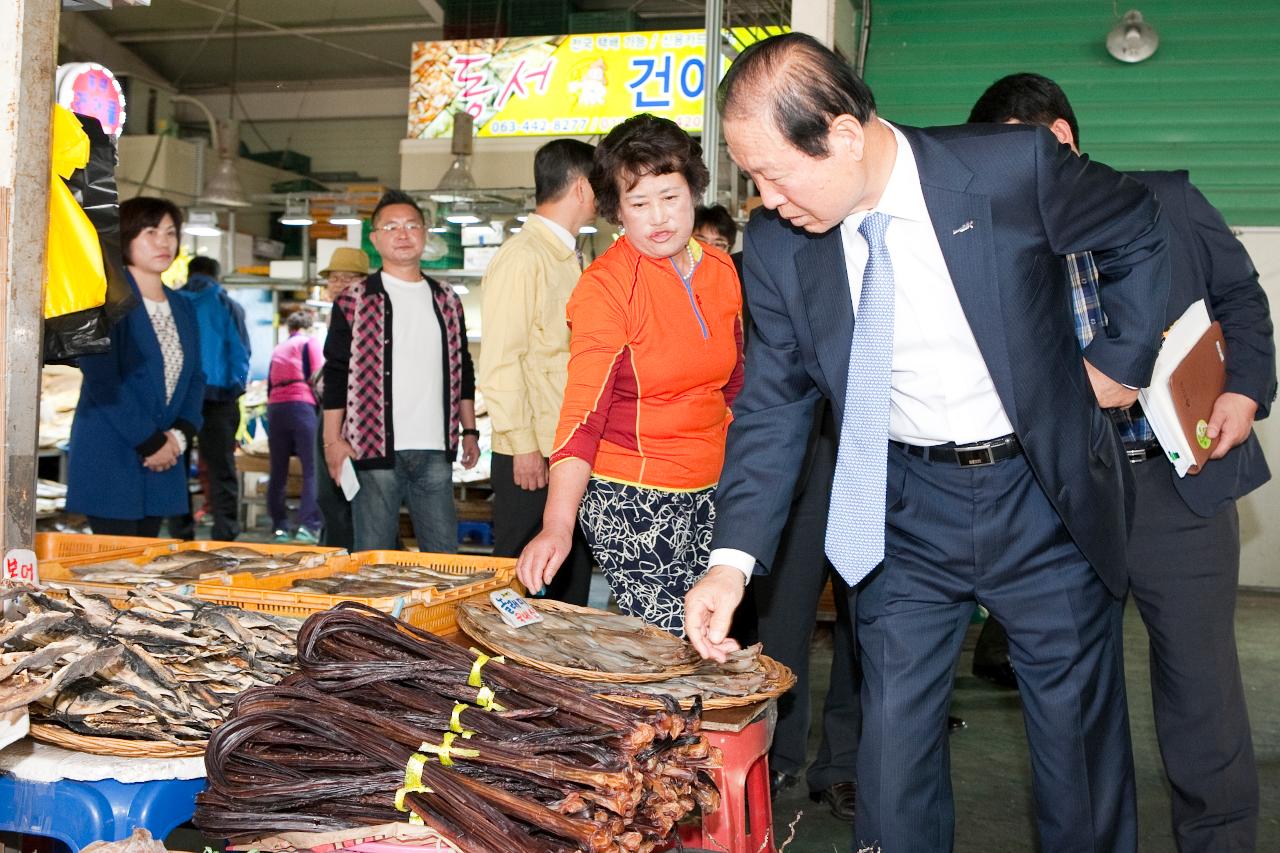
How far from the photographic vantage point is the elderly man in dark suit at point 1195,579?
287 cm

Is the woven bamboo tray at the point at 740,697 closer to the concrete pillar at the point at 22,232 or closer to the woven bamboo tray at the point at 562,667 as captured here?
the woven bamboo tray at the point at 562,667

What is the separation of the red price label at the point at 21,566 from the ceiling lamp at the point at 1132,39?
6871mm

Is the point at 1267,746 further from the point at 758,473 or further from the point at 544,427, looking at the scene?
the point at 758,473

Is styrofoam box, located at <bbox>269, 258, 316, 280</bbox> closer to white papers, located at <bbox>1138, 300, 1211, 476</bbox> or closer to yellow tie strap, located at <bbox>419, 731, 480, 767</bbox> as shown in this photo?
white papers, located at <bbox>1138, 300, 1211, 476</bbox>

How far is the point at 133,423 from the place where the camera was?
4648mm

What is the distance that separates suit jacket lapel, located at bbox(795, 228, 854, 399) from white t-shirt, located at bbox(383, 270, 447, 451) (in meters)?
2.88

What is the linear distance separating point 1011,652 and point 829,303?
761 millimetres

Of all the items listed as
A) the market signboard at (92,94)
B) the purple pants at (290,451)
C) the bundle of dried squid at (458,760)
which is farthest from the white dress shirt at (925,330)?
the purple pants at (290,451)

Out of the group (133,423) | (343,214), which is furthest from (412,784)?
(343,214)

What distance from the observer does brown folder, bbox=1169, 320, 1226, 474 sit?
2.76 m

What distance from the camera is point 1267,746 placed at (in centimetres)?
466

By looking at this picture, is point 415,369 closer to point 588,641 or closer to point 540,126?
point 588,641

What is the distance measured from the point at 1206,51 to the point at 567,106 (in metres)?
6.48

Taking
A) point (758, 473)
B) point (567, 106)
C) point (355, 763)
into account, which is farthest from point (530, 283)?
point (567, 106)
